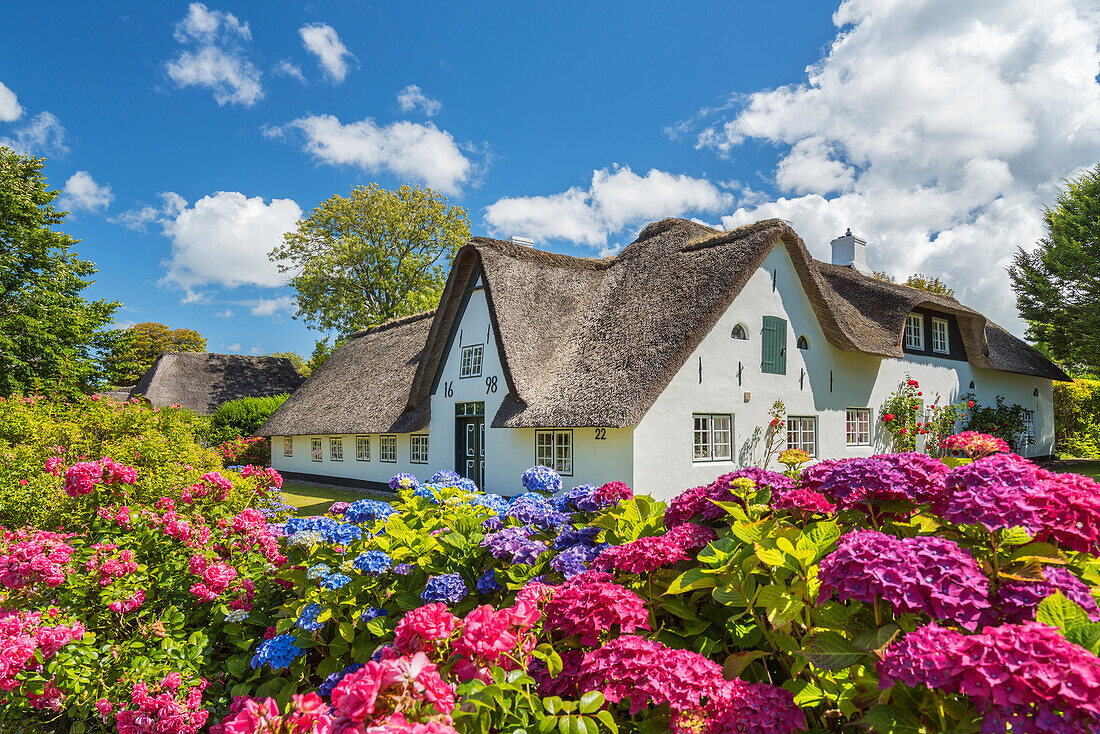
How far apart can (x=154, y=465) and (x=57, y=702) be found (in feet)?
9.79

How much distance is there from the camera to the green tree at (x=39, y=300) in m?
16.3

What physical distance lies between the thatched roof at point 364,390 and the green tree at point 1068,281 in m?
26.7

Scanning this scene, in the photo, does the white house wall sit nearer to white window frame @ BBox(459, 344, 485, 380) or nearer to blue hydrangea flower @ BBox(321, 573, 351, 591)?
white window frame @ BBox(459, 344, 485, 380)

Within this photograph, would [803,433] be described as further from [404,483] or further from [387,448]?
[404,483]

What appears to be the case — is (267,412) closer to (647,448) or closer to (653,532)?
(647,448)

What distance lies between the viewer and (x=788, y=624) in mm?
2191

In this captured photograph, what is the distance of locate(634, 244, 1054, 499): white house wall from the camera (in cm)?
1105

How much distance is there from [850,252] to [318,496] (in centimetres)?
1915

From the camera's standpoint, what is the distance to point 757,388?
41.2ft

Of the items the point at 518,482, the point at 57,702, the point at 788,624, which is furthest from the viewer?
the point at 518,482

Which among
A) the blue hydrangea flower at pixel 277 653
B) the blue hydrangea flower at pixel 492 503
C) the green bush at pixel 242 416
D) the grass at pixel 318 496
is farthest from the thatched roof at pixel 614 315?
the green bush at pixel 242 416

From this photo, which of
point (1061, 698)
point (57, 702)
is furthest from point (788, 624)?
point (57, 702)

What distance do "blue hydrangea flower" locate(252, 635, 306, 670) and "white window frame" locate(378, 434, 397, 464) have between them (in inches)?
543

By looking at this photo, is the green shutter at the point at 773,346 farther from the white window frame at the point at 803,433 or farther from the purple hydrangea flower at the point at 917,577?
the purple hydrangea flower at the point at 917,577
